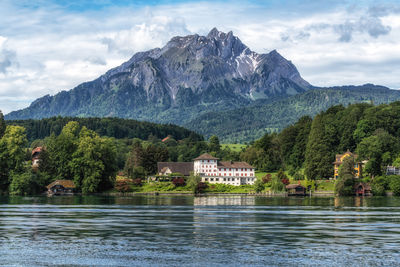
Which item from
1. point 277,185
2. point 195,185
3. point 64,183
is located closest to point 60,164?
point 64,183

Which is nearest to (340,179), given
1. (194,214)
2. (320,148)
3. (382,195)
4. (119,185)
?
(382,195)

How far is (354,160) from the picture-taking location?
15850 cm

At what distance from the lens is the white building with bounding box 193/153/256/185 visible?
618 feet

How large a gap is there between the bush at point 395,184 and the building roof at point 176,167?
69.3 meters

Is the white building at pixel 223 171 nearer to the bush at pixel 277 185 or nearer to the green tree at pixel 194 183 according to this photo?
the green tree at pixel 194 183

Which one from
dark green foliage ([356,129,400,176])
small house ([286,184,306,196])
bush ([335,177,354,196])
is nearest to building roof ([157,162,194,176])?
small house ([286,184,306,196])

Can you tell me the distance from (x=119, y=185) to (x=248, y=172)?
50064 mm

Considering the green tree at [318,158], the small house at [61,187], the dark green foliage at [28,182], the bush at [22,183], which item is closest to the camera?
the bush at [22,183]

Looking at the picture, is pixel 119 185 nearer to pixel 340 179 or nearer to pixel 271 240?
pixel 340 179

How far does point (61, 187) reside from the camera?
151375mm

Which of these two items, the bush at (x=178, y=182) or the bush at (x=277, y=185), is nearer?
the bush at (x=277, y=185)

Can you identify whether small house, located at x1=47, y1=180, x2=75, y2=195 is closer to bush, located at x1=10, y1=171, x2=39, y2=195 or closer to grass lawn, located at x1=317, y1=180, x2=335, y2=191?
bush, located at x1=10, y1=171, x2=39, y2=195

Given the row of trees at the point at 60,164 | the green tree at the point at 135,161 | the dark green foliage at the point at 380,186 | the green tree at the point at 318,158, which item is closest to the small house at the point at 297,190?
the green tree at the point at 318,158

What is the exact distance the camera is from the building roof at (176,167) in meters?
186
